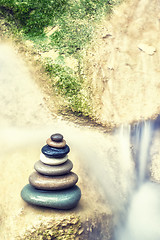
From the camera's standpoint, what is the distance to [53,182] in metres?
7.69

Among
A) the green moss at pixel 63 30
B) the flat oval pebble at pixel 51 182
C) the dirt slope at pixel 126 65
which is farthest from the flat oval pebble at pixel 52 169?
the dirt slope at pixel 126 65

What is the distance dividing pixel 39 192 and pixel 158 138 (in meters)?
5.42

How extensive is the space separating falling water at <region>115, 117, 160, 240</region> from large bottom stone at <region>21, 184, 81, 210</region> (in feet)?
7.25

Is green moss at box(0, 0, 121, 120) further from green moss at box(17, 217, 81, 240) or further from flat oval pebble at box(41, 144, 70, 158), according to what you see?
green moss at box(17, 217, 81, 240)

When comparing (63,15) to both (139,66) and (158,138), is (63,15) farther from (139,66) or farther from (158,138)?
(158,138)

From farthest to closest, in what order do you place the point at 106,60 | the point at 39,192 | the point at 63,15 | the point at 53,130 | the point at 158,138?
the point at 63,15 < the point at 106,60 < the point at 158,138 < the point at 53,130 < the point at 39,192

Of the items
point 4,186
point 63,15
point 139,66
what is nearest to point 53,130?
point 4,186

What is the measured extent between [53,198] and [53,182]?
0.37 metres

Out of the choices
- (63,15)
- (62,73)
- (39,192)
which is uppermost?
(63,15)

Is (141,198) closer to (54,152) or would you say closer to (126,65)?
(54,152)

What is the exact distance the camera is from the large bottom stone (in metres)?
7.61

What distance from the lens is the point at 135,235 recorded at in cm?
938

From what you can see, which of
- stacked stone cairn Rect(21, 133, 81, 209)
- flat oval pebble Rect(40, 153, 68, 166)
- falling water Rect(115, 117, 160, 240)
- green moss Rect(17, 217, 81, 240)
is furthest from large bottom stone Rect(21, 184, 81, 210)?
falling water Rect(115, 117, 160, 240)

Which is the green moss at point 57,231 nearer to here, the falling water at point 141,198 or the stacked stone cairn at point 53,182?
the stacked stone cairn at point 53,182
